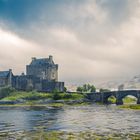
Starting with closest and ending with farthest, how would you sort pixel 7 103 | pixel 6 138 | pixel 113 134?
pixel 6 138, pixel 113 134, pixel 7 103

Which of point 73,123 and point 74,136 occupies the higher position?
point 73,123

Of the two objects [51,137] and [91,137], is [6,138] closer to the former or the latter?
[51,137]

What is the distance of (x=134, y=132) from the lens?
5672 centimetres

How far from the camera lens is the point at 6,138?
49250 millimetres

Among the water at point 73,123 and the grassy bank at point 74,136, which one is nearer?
the grassy bank at point 74,136

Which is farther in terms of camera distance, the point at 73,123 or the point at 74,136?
the point at 73,123

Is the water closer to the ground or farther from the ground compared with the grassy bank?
farther from the ground

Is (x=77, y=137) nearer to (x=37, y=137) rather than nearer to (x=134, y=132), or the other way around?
(x=37, y=137)

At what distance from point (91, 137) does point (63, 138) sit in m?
4.24

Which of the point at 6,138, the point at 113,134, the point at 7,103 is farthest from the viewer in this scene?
the point at 7,103

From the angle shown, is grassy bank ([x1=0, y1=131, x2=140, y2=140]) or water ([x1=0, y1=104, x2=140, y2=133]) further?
water ([x1=0, y1=104, x2=140, y2=133])

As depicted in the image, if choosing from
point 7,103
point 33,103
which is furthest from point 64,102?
point 7,103

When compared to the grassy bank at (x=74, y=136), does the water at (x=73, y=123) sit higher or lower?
higher

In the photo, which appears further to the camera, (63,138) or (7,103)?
(7,103)
